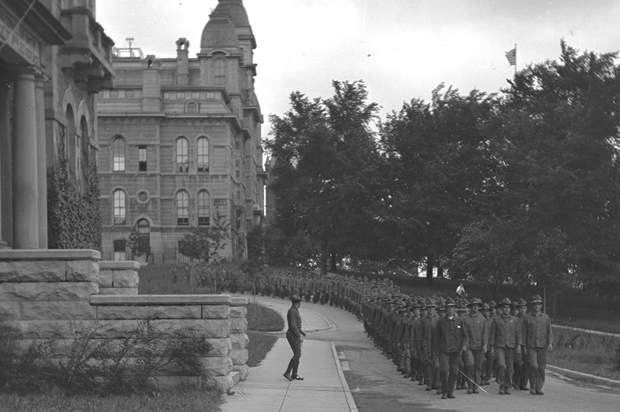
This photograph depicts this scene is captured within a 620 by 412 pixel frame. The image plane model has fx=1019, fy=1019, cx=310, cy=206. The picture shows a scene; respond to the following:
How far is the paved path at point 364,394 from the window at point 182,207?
179 feet

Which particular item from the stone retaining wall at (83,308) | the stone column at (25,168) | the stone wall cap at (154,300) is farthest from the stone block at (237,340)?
the stone column at (25,168)

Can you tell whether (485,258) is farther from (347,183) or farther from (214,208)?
(214,208)

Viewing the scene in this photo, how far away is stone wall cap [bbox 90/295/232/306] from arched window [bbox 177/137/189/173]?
215ft

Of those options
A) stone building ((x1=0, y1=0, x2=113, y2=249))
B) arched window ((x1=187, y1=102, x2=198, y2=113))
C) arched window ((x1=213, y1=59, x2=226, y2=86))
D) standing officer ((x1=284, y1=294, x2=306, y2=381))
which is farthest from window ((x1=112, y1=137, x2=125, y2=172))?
standing officer ((x1=284, y1=294, x2=306, y2=381))

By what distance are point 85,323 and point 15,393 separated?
1670 millimetres

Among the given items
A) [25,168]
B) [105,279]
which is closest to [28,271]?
[105,279]

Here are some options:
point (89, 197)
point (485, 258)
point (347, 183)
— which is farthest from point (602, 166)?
point (89, 197)

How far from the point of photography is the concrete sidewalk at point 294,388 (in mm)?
14758

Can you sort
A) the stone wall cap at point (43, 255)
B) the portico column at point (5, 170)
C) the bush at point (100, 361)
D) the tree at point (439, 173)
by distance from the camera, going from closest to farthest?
the bush at point (100, 361) < the stone wall cap at point (43, 255) < the portico column at point (5, 170) < the tree at point (439, 173)

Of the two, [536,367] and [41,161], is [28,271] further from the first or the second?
[536,367]

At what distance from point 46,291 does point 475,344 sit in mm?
8578

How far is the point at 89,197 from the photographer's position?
1021 inches

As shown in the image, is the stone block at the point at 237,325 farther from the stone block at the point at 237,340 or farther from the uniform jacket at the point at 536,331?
the uniform jacket at the point at 536,331

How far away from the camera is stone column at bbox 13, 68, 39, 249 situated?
19.7 meters
